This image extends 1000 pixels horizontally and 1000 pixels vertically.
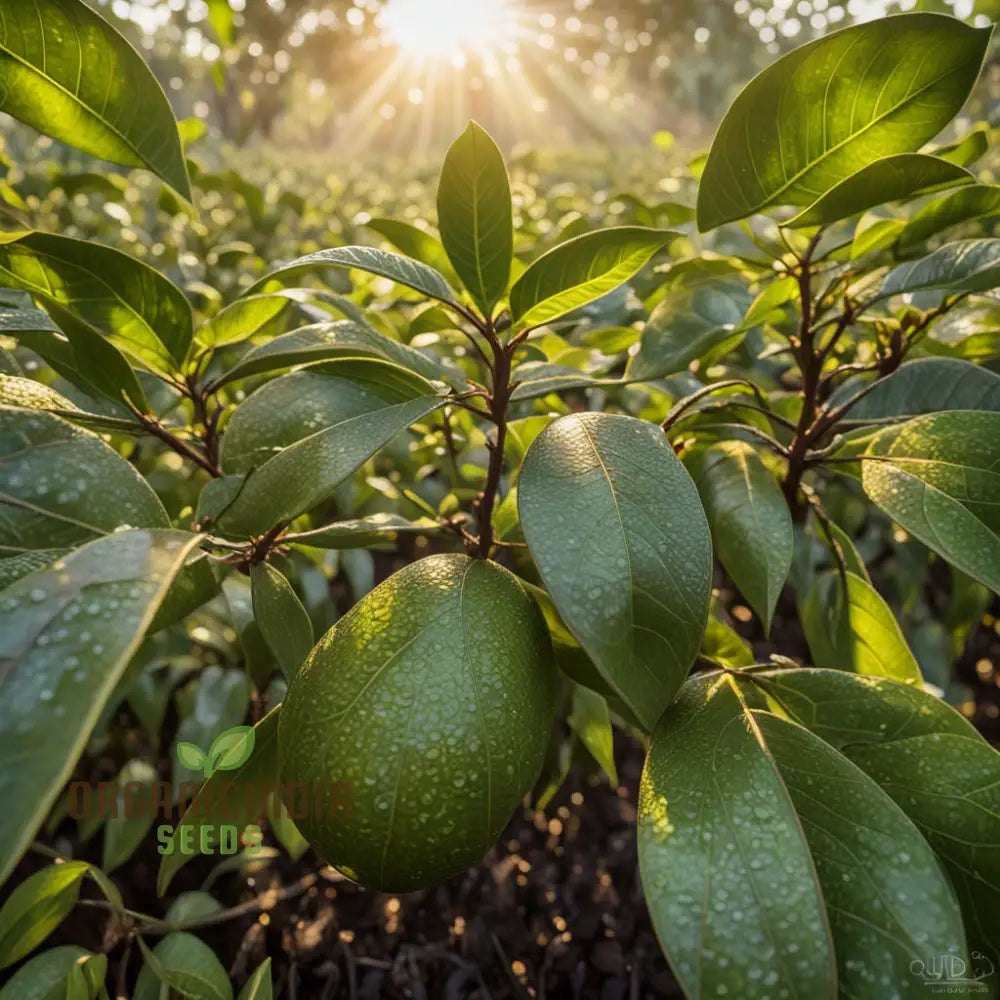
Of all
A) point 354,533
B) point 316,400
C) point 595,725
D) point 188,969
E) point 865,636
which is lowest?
point 188,969

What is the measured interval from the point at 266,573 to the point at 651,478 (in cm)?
30

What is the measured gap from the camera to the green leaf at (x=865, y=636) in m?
0.74

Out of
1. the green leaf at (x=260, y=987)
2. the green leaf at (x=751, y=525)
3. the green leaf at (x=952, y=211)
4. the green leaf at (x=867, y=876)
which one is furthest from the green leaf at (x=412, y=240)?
the green leaf at (x=260, y=987)

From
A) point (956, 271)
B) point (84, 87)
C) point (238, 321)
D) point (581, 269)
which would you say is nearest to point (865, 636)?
point (956, 271)

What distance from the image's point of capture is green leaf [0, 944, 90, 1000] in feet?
2.45

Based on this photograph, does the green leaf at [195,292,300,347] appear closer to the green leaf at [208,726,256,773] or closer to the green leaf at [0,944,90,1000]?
the green leaf at [208,726,256,773]

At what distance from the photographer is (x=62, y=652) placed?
339 mm

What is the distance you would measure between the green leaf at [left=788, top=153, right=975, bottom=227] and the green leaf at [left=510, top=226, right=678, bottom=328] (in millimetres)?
118

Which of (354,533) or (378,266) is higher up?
(378,266)

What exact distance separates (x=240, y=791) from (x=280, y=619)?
145 millimetres

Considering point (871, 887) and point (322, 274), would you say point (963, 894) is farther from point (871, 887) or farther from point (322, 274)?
point (322, 274)

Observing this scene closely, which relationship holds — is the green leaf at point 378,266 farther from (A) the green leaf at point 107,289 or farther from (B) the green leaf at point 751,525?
(B) the green leaf at point 751,525

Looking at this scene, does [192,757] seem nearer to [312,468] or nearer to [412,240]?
[312,468]

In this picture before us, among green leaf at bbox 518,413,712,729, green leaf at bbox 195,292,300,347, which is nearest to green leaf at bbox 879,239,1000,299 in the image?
green leaf at bbox 518,413,712,729
